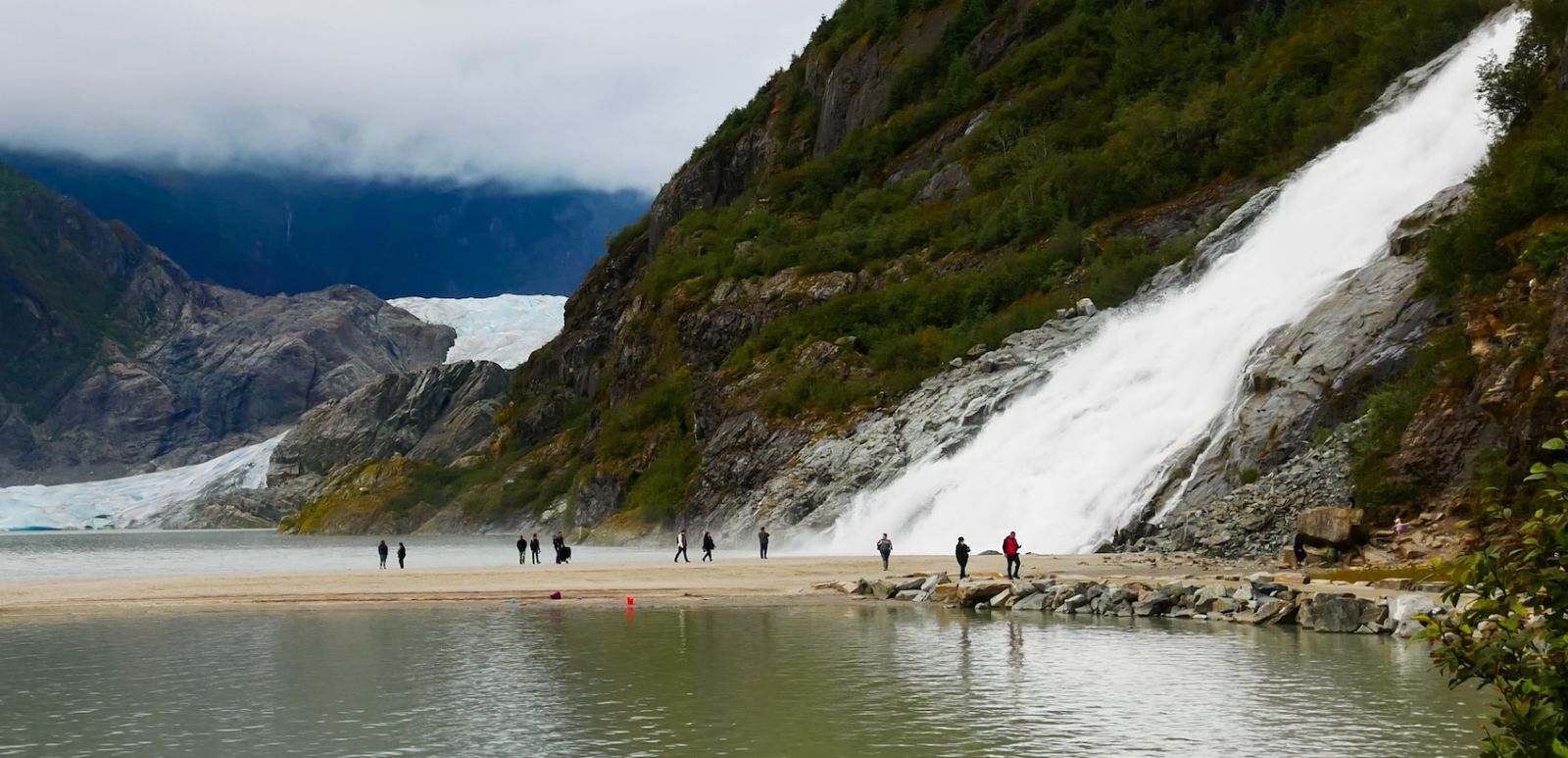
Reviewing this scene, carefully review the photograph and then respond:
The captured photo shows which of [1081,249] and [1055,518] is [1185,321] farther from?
[1081,249]

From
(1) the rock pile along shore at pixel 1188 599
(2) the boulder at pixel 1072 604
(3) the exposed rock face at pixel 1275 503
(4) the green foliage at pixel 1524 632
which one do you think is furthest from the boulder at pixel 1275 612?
(4) the green foliage at pixel 1524 632

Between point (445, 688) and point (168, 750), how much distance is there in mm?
5584

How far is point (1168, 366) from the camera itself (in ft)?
195

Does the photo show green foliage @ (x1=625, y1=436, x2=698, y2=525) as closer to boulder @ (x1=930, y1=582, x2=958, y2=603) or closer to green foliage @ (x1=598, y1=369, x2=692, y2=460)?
green foliage @ (x1=598, y1=369, x2=692, y2=460)

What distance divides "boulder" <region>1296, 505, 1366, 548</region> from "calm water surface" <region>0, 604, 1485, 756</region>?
31.7 ft

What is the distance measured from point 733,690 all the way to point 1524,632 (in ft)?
49.8

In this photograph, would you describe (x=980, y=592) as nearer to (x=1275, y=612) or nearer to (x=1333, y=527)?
(x=1275, y=612)

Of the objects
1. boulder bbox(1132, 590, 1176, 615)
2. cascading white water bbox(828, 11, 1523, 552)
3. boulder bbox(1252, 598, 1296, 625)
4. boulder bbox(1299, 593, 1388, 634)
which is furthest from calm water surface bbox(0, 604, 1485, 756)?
cascading white water bbox(828, 11, 1523, 552)

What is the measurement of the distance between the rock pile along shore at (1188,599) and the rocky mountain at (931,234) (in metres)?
14.4

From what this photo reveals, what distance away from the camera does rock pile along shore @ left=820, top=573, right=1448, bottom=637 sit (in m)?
28.9

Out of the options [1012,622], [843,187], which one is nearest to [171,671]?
[1012,622]

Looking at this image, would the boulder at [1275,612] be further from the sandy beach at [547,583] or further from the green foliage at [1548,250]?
the green foliage at [1548,250]

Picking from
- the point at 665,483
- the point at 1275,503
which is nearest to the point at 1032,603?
the point at 1275,503

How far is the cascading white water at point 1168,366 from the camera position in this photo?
5459 cm
